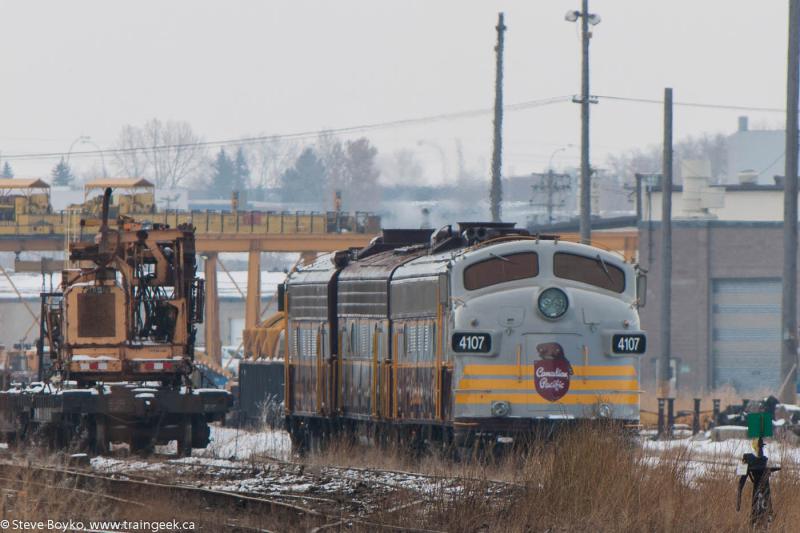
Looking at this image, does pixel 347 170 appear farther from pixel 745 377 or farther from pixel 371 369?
pixel 371 369

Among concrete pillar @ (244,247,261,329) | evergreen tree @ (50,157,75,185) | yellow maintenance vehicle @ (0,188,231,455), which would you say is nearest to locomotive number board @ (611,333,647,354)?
yellow maintenance vehicle @ (0,188,231,455)

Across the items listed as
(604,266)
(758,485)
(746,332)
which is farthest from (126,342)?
(746,332)

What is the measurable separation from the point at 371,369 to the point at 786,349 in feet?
42.4

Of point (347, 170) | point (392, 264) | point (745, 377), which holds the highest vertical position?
point (347, 170)

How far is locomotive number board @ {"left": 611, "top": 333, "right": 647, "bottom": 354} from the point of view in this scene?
1962cm

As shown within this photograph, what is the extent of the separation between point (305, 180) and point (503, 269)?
137 metres

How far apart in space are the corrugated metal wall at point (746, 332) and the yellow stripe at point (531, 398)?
1713 inches

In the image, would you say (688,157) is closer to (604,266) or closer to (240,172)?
(240,172)

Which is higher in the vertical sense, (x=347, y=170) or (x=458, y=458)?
(x=347, y=170)

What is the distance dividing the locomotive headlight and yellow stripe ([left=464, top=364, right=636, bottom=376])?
0.69 metres

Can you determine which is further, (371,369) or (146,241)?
(146,241)

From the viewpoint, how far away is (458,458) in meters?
19.6

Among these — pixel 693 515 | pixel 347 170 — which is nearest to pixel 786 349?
pixel 693 515

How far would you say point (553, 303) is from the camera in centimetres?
1959
